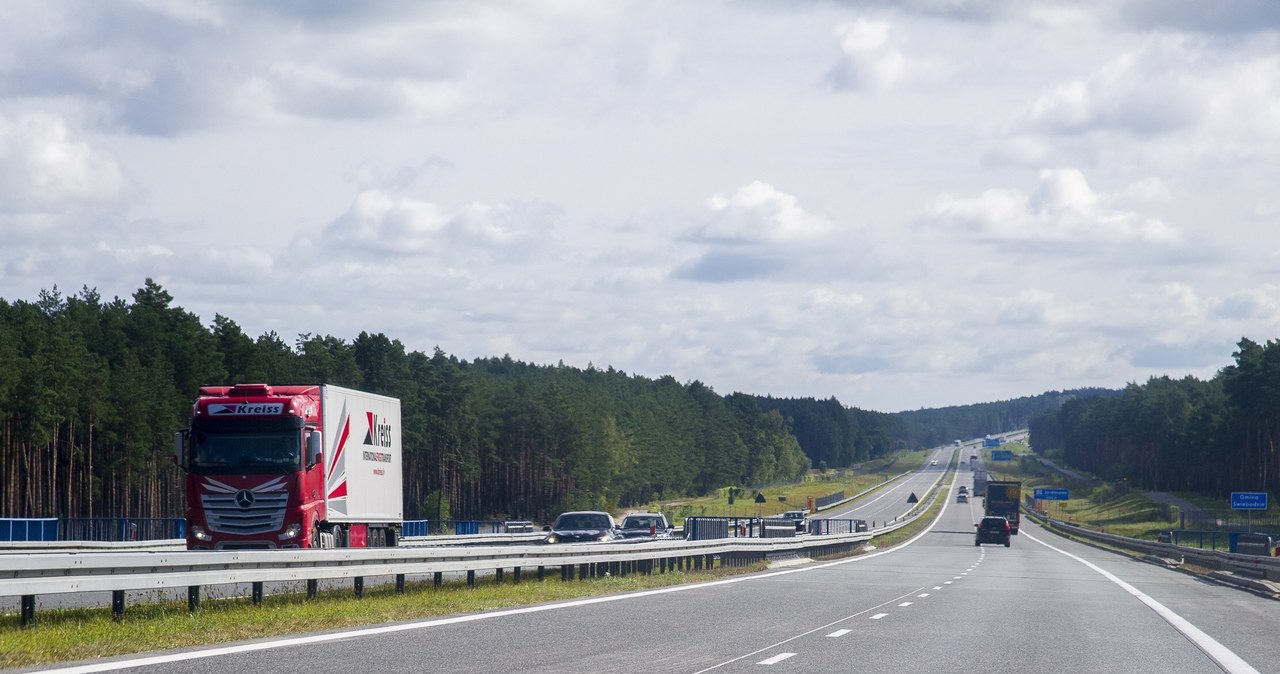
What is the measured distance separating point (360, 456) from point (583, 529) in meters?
14.0

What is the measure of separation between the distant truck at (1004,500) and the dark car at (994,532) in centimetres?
3629

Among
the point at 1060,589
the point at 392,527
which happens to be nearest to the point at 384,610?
the point at 392,527

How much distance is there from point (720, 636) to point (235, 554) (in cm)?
580

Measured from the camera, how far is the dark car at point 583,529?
41688 millimetres

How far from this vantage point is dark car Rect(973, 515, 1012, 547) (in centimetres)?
7369

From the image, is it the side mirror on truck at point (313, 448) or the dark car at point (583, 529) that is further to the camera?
the dark car at point (583, 529)

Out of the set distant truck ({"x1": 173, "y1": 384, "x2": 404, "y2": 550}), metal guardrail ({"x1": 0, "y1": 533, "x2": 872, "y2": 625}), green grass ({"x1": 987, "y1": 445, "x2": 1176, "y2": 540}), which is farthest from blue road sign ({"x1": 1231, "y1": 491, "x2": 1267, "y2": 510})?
distant truck ({"x1": 173, "y1": 384, "x2": 404, "y2": 550})

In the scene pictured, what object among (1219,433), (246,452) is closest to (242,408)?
(246,452)

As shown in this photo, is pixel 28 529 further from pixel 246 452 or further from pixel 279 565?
pixel 279 565

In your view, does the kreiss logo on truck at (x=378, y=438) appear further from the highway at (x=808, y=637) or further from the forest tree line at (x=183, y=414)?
the forest tree line at (x=183, y=414)

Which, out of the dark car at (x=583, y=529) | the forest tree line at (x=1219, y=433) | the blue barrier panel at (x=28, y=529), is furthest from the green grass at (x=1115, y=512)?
the blue barrier panel at (x=28, y=529)

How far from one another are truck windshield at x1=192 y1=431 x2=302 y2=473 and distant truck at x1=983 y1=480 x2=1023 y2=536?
296 feet

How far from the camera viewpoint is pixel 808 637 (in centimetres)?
1566

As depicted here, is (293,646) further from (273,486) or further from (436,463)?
(436,463)
